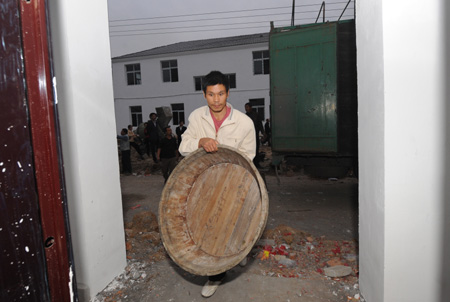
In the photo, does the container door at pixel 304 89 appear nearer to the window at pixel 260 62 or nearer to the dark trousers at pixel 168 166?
the dark trousers at pixel 168 166

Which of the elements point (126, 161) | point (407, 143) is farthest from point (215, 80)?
point (126, 161)

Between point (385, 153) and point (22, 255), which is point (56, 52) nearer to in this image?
point (22, 255)

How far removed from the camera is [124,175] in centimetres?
988

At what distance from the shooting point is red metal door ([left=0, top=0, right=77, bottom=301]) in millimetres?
744

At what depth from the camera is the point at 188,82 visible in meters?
22.0

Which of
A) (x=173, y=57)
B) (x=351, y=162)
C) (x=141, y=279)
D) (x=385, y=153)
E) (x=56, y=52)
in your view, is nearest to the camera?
(x=385, y=153)

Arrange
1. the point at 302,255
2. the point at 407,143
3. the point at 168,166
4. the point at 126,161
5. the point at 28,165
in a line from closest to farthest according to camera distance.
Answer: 1. the point at 28,165
2. the point at 407,143
3. the point at 302,255
4. the point at 168,166
5. the point at 126,161

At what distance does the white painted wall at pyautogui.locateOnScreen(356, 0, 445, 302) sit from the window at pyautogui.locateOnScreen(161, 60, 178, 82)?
2156cm

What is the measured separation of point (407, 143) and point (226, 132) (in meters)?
1.36

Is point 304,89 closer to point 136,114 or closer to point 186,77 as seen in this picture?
point 186,77

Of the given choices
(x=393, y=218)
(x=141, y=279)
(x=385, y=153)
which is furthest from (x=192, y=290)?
(x=385, y=153)

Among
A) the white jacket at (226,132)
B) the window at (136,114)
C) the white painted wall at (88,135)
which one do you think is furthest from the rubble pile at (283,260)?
the window at (136,114)

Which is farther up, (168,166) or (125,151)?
(125,151)

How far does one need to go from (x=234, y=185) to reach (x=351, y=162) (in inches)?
151
